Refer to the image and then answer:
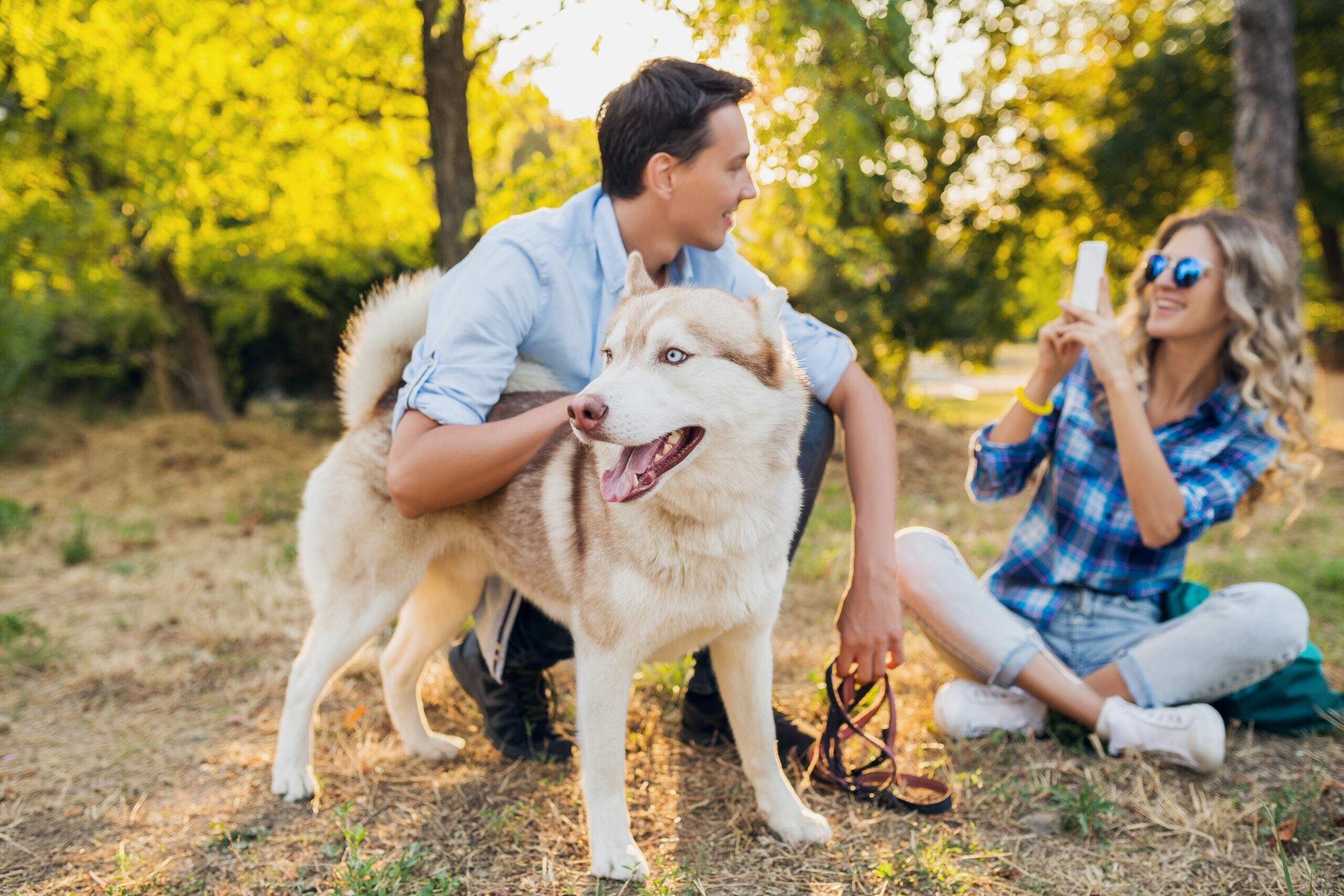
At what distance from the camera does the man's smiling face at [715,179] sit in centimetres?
239

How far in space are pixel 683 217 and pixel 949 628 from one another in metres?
1.50

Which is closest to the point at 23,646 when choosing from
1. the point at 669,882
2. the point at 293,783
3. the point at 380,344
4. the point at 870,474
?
the point at 293,783

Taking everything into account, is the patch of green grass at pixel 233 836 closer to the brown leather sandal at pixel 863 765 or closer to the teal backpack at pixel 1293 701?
the brown leather sandal at pixel 863 765

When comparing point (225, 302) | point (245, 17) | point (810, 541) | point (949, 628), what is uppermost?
point (245, 17)

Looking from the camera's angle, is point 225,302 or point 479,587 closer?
point 479,587

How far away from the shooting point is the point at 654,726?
2.81 m

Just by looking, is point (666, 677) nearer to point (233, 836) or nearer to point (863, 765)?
point (863, 765)

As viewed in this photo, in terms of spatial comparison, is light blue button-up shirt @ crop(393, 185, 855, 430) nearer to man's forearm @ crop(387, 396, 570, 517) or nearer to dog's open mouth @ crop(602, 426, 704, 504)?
man's forearm @ crop(387, 396, 570, 517)

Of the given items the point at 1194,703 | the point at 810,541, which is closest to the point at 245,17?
the point at 810,541

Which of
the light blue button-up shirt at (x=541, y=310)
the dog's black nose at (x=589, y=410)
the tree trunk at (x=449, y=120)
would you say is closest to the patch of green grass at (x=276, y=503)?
the tree trunk at (x=449, y=120)

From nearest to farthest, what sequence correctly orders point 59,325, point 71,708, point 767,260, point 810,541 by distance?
1. point 71,708
2. point 810,541
3. point 767,260
4. point 59,325

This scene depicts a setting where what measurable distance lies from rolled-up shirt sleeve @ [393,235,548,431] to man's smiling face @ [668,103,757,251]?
44cm

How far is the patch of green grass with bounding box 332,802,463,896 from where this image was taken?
1967mm

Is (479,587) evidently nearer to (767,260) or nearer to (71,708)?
(71,708)
